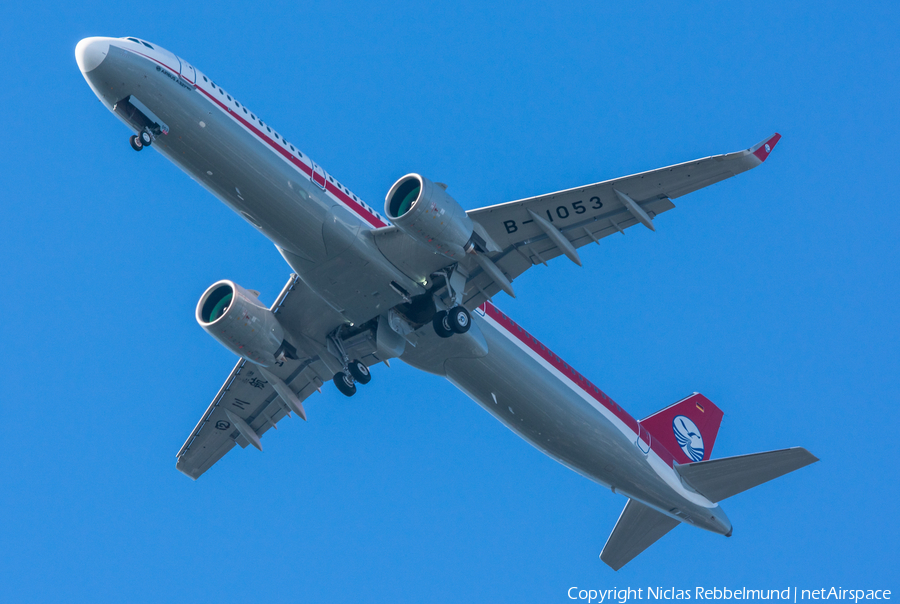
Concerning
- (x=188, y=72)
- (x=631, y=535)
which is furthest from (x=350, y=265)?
(x=631, y=535)

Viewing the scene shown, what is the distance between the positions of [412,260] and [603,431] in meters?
9.82

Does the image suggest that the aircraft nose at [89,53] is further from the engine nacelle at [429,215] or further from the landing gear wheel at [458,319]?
the landing gear wheel at [458,319]

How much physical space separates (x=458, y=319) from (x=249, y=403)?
1119 centimetres

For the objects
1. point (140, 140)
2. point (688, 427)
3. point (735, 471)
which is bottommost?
point (140, 140)

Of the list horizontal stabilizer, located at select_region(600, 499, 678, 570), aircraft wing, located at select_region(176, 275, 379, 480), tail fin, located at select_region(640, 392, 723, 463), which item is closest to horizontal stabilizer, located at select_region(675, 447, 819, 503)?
tail fin, located at select_region(640, 392, 723, 463)

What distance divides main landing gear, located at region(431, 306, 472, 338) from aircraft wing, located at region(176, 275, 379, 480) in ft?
13.5

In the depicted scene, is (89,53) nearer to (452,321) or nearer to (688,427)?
(452,321)

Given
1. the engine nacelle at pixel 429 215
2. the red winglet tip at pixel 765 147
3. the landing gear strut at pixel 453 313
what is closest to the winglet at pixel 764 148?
the red winglet tip at pixel 765 147

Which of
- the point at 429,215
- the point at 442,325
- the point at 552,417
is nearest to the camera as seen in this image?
the point at 429,215

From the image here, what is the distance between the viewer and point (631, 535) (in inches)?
1437

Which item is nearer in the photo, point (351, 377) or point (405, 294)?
point (405, 294)

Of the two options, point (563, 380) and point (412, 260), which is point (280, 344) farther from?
point (563, 380)

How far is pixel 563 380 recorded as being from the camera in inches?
1249

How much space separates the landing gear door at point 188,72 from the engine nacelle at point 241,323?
24.1 feet
